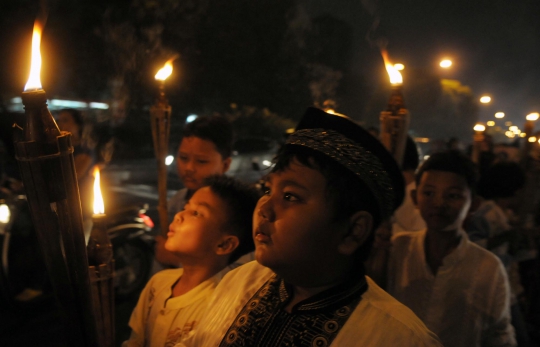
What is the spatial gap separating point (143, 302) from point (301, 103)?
68.7 ft

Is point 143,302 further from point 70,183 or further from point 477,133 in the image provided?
point 477,133

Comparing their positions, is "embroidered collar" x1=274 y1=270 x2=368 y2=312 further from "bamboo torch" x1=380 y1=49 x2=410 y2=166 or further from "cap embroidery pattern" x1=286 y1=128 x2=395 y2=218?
"bamboo torch" x1=380 y1=49 x2=410 y2=166

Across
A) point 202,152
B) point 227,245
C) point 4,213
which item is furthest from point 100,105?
point 227,245

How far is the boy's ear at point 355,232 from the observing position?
137cm

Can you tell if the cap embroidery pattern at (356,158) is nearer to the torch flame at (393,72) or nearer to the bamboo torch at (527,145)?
the torch flame at (393,72)

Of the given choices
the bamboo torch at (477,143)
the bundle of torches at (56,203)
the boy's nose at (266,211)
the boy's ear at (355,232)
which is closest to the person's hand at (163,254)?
the boy's nose at (266,211)

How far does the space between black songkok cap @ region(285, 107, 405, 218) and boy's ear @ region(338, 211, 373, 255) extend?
7 centimetres

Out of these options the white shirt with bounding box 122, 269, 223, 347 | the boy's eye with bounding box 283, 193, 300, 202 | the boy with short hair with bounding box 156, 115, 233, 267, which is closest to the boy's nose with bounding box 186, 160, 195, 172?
the boy with short hair with bounding box 156, 115, 233, 267

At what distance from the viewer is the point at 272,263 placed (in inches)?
52.7

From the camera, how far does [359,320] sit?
1269mm

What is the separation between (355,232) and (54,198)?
2.85 feet

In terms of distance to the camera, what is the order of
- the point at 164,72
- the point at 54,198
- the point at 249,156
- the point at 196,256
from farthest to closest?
1. the point at 249,156
2. the point at 164,72
3. the point at 196,256
4. the point at 54,198

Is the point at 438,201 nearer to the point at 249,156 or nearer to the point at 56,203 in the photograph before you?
the point at 56,203

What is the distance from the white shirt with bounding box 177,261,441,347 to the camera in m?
1.20
